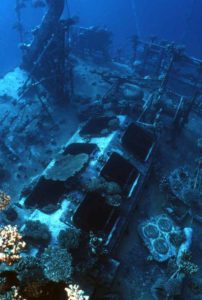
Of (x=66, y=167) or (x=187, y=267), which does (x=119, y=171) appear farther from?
(x=187, y=267)

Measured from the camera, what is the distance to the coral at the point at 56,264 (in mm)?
8305

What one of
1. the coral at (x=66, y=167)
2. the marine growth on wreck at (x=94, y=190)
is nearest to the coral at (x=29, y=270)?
the marine growth on wreck at (x=94, y=190)

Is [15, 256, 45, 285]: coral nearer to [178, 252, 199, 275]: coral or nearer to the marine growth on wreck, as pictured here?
the marine growth on wreck

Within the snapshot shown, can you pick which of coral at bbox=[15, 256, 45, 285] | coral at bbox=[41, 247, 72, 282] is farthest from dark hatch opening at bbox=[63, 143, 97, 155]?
coral at bbox=[15, 256, 45, 285]

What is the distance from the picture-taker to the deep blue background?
5633cm

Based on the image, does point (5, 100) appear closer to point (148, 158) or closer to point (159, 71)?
point (148, 158)

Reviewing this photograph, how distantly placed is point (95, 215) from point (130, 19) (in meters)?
73.3

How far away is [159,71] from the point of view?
2656cm

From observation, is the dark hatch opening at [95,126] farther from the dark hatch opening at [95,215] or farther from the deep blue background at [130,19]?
the deep blue background at [130,19]

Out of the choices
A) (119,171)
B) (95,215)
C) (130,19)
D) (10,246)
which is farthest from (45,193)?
(130,19)

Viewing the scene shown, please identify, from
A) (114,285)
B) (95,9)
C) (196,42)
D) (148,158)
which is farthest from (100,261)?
(95,9)

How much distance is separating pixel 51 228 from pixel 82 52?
23105 mm

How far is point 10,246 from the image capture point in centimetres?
777

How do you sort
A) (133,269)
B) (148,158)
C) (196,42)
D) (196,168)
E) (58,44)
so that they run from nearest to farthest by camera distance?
(133,269)
(148,158)
(196,168)
(58,44)
(196,42)
